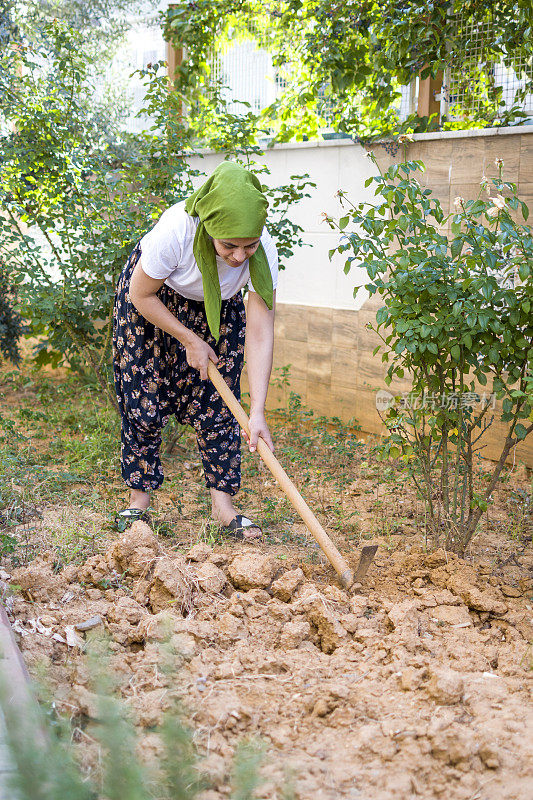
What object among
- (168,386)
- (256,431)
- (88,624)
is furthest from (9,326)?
(88,624)

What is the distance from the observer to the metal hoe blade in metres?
2.71

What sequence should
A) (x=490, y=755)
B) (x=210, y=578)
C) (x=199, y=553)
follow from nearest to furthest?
1. (x=490, y=755)
2. (x=210, y=578)
3. (x=199, y=553)

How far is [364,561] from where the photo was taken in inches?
107

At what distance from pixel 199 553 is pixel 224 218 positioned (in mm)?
1255

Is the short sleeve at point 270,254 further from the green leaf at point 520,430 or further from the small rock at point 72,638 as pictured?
the small rock at point 72,638

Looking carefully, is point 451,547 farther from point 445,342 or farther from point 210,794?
point 210,794

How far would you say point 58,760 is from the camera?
1338 millimetres

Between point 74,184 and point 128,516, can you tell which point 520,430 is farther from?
point 74,184

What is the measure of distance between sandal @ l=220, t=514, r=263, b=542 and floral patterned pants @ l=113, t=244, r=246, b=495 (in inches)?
6.4

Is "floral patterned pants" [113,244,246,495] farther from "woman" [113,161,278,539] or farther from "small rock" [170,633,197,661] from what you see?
"small rock" [170,633,197,661]

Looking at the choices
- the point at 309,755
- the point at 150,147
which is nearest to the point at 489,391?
the point at 150,147

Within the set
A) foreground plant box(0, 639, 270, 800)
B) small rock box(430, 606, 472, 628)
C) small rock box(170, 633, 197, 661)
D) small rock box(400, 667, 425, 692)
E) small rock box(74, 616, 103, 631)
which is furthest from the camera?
small rock box(430, 606, 472, 628)

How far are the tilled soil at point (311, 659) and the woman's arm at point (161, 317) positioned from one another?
2.43 feet

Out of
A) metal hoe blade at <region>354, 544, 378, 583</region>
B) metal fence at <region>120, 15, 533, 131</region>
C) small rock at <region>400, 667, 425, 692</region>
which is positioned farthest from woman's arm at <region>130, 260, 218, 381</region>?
metal fence at <region>120, 15, 533, 131</region>
